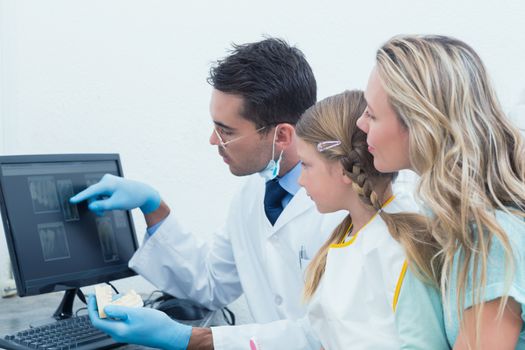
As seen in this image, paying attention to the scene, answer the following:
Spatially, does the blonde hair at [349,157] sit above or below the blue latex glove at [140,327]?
above

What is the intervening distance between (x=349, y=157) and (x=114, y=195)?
67 cm

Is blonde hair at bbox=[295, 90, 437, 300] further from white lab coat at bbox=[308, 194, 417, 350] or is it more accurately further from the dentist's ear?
the dentist's ear

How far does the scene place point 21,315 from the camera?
1.64 meters

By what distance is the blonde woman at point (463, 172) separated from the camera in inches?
37.3

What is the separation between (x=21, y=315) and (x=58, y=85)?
0.86 metres

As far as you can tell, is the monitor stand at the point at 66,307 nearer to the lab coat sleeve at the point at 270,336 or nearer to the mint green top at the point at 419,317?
the lab coat sleeve at the point at 270,336

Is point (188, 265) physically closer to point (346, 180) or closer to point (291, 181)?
point (291, 181)

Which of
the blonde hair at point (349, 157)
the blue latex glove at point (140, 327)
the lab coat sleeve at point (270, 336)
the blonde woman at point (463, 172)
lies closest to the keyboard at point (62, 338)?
the blue latex glove at point (140, 327)

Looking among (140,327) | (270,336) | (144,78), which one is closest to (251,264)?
(270,336)

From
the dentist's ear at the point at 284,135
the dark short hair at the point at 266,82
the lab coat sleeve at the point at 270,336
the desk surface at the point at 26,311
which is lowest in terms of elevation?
the lab coat sleeve at the point at 270,336

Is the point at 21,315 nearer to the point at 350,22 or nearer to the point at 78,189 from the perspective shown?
the point at 78,189

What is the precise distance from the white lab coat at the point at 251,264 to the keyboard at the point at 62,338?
0.25 m

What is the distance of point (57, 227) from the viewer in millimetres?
1533

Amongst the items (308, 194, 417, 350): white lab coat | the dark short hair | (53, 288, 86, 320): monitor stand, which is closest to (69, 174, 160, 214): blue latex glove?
(53, 288, 86, 320): monitor stand
